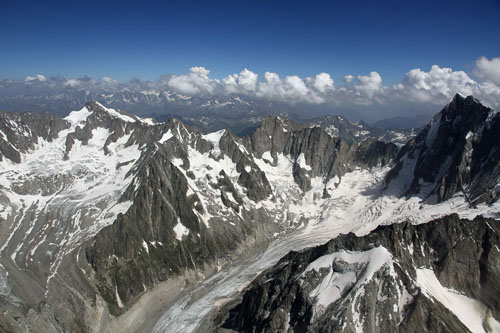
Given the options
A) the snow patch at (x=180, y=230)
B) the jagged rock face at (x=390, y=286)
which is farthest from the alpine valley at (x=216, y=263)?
the snow patch at (x=180, y=230)

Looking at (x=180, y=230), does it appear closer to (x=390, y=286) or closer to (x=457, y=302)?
(x=390, y=286)

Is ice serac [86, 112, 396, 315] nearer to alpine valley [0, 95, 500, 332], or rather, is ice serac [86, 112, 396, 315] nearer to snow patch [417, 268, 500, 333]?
alpine valley [0, 95, 500, 332]

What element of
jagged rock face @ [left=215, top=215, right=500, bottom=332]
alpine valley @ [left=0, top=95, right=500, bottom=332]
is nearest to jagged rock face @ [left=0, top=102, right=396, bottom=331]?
alpine valley @ [left=0, top=95, right=500, bottom=332]

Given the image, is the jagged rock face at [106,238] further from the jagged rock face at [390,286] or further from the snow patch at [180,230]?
the jagged rock face at [390,286]

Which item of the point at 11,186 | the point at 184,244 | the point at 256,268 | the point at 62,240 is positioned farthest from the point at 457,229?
the point at 11,186

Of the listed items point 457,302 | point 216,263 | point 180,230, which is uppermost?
point 457,302

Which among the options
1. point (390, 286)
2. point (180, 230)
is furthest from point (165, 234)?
point (390, 286)

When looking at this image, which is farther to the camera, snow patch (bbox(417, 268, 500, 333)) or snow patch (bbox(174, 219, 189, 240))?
snow patch (bbox(174, 219, 189, 240))

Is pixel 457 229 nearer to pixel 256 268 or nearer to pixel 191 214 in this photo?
pixel 256 268
